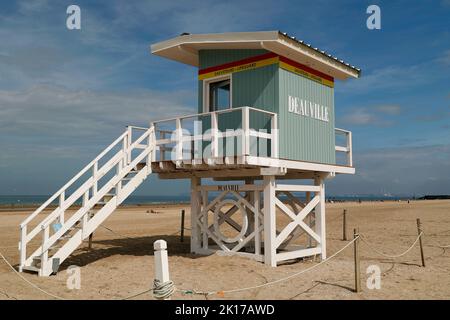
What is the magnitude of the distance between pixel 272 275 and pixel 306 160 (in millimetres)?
3596

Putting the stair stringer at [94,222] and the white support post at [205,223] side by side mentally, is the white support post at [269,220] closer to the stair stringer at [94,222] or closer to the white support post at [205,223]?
the white support post at [205,223]

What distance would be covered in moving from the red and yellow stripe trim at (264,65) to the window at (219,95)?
31 cm

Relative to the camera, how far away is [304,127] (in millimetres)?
12219

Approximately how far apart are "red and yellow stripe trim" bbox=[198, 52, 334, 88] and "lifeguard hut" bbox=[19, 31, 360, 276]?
29 millimetres

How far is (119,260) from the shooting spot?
12344 millimetres

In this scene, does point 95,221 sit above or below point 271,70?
below

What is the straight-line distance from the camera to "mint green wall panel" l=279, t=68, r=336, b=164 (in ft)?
37.4

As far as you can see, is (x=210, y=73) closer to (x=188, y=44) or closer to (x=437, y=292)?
(x=188, y=44)

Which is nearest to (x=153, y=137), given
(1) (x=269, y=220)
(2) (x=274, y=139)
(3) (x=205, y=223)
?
(3) (x=205, y=223)

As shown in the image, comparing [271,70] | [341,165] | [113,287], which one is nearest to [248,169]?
[271,70]

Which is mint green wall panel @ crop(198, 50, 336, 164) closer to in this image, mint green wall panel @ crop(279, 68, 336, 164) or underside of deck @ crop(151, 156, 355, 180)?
mint green wall panel @ crop(279, 68, 336, 164)

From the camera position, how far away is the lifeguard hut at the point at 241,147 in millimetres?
10625

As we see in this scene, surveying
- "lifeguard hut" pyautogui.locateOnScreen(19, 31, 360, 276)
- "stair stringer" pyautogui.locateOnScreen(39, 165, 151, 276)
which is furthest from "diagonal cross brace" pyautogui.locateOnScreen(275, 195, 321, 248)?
"stair stringer" pyautogui.locateOnScreen(39, 165, 151, 276)

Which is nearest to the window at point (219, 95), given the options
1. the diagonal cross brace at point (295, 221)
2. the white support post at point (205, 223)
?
the white support post at point (205, 223)
